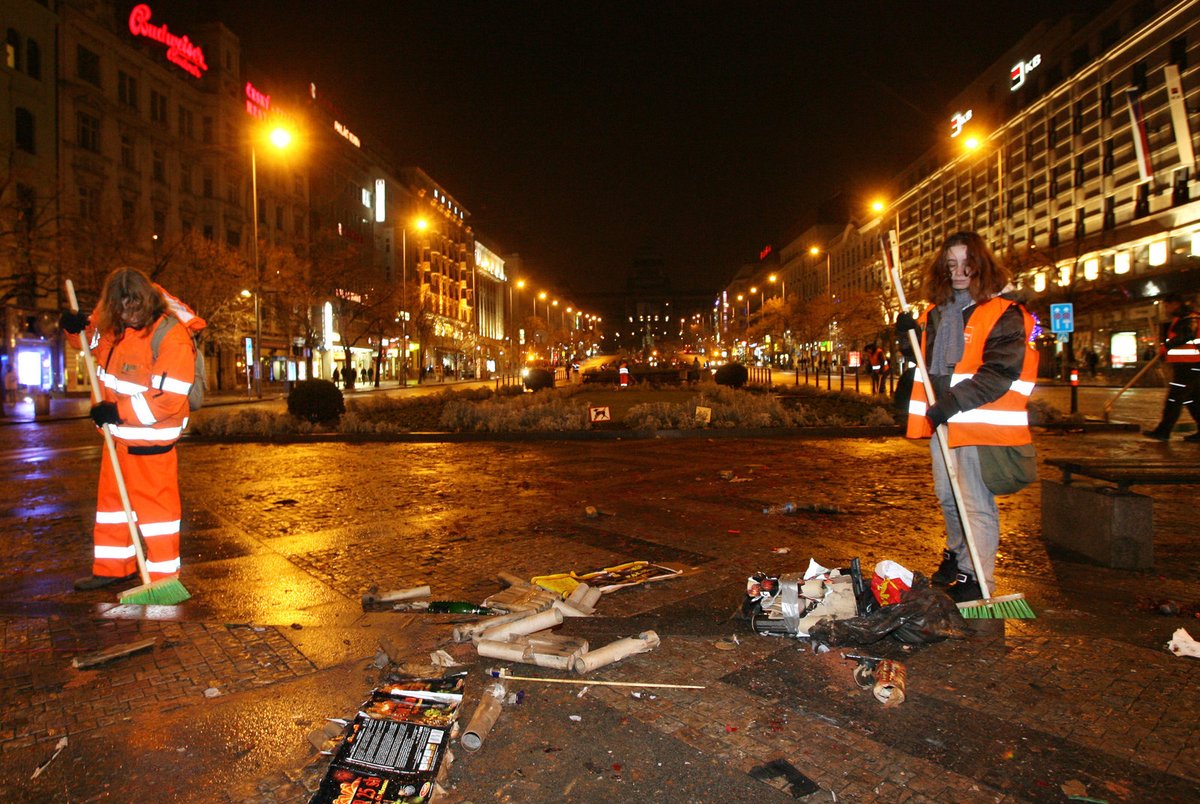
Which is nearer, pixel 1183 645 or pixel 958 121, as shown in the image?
pixel 1183 645

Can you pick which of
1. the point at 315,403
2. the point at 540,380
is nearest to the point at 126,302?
the point at 315,403

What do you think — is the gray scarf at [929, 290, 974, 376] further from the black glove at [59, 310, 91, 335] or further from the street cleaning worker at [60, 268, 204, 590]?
the black glove at [59, 310, 91, 335]

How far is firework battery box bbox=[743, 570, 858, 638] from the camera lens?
3957 millimetres

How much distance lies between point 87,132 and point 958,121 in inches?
2469

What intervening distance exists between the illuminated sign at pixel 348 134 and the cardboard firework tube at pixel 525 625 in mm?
69523

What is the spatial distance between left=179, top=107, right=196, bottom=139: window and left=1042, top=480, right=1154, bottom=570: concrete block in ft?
170

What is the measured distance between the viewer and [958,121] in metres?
63.7

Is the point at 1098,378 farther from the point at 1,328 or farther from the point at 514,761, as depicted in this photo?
the point at 1,328

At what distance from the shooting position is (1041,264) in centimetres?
4009

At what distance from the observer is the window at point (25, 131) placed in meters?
33.6

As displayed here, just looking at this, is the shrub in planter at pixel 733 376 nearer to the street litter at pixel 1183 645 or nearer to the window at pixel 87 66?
the street litter at pixel 1183 645

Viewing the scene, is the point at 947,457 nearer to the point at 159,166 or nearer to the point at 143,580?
the point at 143,580

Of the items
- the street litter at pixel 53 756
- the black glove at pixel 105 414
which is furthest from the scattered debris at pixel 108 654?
the black glove at pixel 105 414

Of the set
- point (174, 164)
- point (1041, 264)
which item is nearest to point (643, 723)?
point (1041, 264)
